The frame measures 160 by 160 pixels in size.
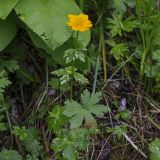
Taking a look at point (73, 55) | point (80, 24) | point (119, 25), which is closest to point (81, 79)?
point (73, 55)

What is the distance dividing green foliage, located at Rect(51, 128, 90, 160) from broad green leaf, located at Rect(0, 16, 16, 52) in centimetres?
61

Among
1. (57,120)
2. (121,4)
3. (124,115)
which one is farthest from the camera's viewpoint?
(121,4)

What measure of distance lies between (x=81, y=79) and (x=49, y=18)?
409mm

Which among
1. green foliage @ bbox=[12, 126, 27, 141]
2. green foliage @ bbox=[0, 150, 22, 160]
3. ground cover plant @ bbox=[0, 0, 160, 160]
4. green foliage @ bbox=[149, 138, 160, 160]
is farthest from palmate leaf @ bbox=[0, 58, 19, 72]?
green foliage @ bbox=[149, 138, 160, 160]

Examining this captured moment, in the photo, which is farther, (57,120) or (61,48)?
(61,48)

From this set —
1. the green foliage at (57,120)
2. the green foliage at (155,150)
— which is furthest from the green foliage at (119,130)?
the green foliage at (57,120)

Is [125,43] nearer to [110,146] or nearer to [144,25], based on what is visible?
[144,25]

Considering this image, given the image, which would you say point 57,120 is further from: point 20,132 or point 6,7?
point 6,7

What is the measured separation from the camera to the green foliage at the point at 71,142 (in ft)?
6.52

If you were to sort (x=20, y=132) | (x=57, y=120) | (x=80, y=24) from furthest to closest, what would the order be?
1. (x=20, y=132)
2. (x=57, y=120)
3. (x=80, y=24)

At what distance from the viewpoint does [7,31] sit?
240cm

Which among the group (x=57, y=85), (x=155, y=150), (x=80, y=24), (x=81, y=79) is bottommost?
(x=155, y=150)

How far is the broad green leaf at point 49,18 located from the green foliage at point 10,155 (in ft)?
1.76

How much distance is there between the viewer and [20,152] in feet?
7.57
